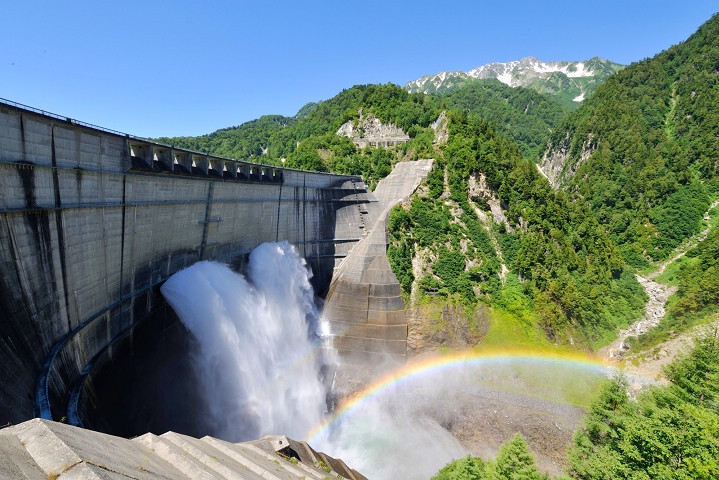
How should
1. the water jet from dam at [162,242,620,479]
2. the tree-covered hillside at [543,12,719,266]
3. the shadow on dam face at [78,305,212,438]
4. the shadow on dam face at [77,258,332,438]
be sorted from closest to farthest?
the shadow on dam face at [77,258,332,438] → the shadow on dam face at [78,305,212,438] → the water jet from dam at [162,242,620,479] → the tree-covered hillside at [543,12,719,266]

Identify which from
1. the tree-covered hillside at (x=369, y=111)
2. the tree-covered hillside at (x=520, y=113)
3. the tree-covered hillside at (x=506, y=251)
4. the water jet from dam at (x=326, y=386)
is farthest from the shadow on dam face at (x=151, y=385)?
the tree-covered hillside at (x=520, y=113)

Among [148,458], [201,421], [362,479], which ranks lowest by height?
[362,479]

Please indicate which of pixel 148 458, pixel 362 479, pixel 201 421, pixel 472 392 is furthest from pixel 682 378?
pixel 201 421

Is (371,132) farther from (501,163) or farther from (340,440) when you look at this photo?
(340,440)

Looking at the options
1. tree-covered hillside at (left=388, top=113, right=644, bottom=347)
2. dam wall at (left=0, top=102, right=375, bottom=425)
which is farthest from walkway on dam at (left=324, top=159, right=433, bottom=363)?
dam wall at (left=0, top=102, right=375, bottom=425)

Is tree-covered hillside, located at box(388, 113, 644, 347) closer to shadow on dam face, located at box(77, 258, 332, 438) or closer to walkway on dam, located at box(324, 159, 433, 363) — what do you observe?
walkway on dam, located at box(324, 159, 433, 363)

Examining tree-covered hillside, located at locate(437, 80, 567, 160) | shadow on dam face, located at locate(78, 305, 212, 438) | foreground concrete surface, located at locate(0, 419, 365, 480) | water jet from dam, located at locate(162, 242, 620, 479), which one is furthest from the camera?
tree-covered hillside, located at locate(437, 80, 567, 160)

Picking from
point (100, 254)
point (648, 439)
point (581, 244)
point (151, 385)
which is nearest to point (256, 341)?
point (151, 385)
